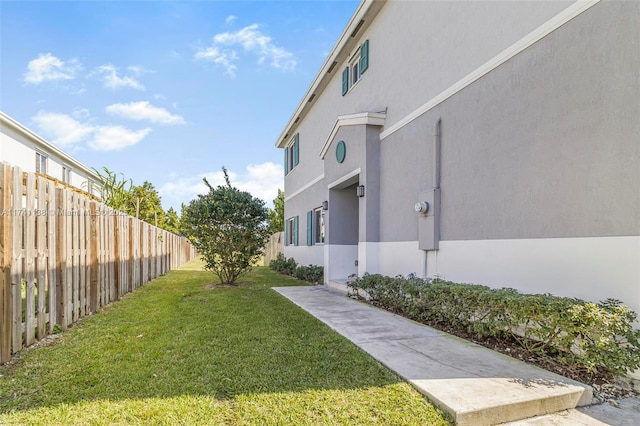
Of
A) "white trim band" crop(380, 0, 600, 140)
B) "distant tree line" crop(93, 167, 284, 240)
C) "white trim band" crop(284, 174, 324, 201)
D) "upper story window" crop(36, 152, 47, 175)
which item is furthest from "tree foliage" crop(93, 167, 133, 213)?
"white trim band" crop(380, 0, 600, 140)

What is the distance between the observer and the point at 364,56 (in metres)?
9.46

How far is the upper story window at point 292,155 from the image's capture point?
16.3 metres

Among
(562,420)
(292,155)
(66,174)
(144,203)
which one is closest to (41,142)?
(66,174)

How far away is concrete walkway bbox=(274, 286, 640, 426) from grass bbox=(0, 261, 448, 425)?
0.20 meters

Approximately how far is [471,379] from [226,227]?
8033 mm

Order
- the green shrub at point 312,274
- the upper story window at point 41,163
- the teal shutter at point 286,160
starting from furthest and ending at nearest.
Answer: the teal shutter at point 286,160 → the upper story window at point 41,163 → the green shrub at point 312,274

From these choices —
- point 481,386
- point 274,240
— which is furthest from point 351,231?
point 274,240

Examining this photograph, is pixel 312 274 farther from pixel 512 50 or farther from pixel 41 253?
pixel 512 50

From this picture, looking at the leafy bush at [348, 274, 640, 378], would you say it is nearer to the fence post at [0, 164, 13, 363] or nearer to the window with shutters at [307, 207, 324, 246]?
the fence post at [0, 164, 13, 363]

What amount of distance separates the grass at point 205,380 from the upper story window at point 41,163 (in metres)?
15.2

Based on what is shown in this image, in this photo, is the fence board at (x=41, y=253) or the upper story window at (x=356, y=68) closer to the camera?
the fence board at (x=41, y=253)

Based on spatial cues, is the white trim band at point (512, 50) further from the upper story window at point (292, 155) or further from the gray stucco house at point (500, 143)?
the upper story window at point (292, 155)

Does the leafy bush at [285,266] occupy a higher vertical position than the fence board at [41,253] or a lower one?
lower

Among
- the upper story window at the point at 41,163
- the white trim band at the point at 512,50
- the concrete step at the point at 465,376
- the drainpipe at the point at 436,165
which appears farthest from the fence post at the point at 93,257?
the upper story window at the point at 41,163
